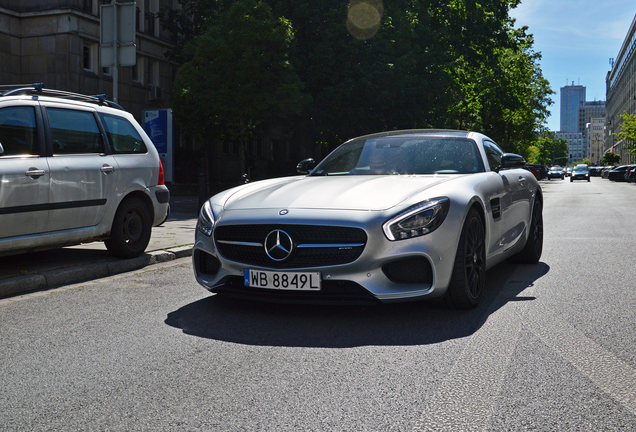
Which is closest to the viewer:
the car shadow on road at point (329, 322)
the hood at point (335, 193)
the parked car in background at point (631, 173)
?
the car shadow on road at point (329, 322)

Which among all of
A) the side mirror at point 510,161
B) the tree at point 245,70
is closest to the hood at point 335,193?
the side mirror at point 510,161

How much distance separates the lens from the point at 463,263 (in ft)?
15.7

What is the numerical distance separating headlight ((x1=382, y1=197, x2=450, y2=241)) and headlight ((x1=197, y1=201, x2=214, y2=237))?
4.47 ft

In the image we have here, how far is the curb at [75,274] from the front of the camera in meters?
5.99

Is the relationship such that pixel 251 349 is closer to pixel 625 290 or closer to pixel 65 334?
pixel 65 334

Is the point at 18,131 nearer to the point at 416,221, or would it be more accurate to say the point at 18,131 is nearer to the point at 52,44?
the point at 416,221

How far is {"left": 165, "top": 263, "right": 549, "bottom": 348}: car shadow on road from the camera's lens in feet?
13.9

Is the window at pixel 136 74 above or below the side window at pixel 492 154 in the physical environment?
above

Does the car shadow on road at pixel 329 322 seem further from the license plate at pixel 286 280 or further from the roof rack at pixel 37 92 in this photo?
the roof rack at pixel 37 92

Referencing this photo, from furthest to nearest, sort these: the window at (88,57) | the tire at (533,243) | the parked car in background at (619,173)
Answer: the parked car in background at (619,173) → the window at (88,57) → the tire at (533,243)

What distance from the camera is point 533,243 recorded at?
7.35 meters

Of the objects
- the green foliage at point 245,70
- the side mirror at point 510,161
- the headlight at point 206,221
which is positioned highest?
the green foliage at point 245,70

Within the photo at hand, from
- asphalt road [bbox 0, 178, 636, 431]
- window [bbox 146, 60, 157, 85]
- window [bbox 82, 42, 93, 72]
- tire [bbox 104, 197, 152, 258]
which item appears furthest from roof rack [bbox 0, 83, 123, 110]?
window [bbox 146, 60, 157, 85]

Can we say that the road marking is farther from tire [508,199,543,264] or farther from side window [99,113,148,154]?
side window [99,113,148,154]
